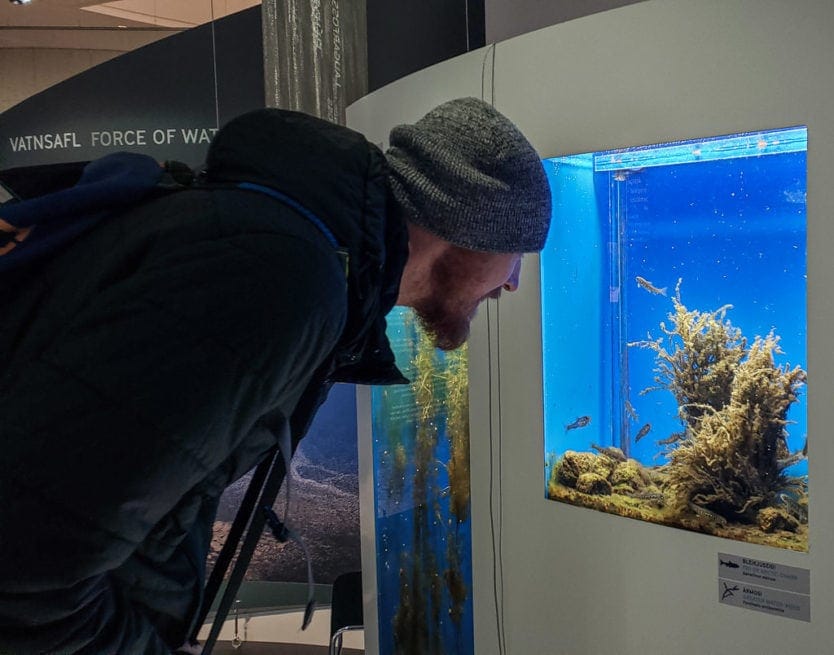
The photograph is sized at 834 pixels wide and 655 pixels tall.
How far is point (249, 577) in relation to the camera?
493 centimetres

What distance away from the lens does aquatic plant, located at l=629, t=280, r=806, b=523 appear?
1955 mm

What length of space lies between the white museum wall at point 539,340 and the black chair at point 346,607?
0.76 metres

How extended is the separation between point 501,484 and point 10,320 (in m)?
1.87

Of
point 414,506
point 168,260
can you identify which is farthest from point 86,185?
point 414,506

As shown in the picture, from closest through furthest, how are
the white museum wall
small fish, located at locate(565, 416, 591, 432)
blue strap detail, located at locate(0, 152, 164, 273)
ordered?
blue strap detail, located at locate(0, 152, 164, 273) < the white museum wall < small fish, located at locate(565, 416, 591, 432)

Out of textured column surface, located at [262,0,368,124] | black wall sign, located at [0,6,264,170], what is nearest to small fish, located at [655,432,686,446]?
textured column surface, located at [262,0,368,124]

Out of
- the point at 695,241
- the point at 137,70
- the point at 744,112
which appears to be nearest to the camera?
the point at 744,112

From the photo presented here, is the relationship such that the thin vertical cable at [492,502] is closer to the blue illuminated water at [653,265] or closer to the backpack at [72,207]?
the blue illuminated water at [653,265]

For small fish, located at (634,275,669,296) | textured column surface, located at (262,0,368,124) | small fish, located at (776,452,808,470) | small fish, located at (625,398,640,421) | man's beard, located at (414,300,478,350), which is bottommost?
small fish, located at (776,452,808,470)

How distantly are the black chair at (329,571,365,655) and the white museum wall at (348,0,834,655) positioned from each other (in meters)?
0.76

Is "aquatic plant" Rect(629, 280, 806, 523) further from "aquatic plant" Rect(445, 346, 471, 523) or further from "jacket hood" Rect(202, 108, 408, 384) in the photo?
"jacket hood" Rect(202, 108, 408, 384)

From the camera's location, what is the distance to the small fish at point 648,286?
2127 millimetres

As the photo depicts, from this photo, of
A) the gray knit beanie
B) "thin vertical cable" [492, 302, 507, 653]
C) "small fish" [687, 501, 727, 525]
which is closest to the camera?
the gray knit beanie

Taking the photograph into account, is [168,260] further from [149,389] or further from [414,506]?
[414,506]
